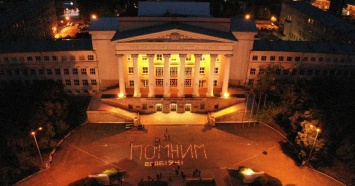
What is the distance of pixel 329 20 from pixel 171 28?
6444 centimetres

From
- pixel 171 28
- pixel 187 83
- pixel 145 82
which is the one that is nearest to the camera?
pixel 171 28

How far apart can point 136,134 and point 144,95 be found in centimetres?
1163

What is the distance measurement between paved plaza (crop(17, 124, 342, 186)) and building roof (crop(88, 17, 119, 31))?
2428cm

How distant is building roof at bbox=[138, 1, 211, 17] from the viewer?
82.6m

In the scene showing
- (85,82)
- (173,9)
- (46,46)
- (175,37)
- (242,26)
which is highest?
(173,9)

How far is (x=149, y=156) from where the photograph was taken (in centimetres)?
6912

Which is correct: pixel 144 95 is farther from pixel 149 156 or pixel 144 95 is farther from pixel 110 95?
pixel 149 156

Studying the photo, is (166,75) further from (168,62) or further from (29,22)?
(29,22)

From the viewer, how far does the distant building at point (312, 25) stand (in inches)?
3956

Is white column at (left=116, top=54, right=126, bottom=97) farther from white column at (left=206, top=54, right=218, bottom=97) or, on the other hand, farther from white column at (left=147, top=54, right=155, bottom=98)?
white column at (left=206, top=54, right=218, bottom=97)

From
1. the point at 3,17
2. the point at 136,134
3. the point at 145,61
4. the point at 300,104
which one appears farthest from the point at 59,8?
the point at 300,104

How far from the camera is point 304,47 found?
8725 cm

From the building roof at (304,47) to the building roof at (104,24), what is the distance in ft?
120

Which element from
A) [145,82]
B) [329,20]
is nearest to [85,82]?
[145,82]
